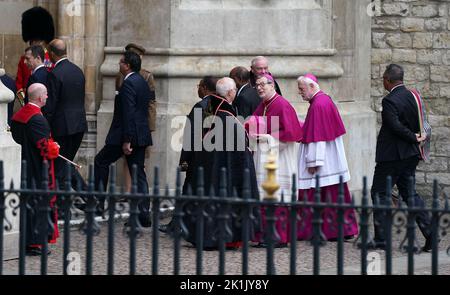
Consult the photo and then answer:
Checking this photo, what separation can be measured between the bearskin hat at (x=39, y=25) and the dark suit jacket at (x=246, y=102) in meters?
3.24

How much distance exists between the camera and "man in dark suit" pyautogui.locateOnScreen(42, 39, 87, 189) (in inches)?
554

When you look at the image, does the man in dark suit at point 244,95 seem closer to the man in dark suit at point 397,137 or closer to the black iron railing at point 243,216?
the man in dark suit at point 397,137

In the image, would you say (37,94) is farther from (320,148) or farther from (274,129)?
(320,148)

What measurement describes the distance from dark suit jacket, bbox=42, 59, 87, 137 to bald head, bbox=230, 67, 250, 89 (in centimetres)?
167

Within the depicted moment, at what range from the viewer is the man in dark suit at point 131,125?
13.9 m

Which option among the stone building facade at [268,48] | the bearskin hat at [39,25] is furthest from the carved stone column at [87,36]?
the bearskin hat at [39,25]

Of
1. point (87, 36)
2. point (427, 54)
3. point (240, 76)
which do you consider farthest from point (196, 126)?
point (427, 54)

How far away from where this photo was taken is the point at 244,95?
1355 cm

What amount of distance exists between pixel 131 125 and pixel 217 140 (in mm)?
1705

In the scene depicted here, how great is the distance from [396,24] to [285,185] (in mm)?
4049

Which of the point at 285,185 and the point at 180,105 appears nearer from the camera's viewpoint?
the point at 285,185

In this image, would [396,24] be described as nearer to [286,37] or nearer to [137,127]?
[286,37]

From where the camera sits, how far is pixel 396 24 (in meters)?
16.5
